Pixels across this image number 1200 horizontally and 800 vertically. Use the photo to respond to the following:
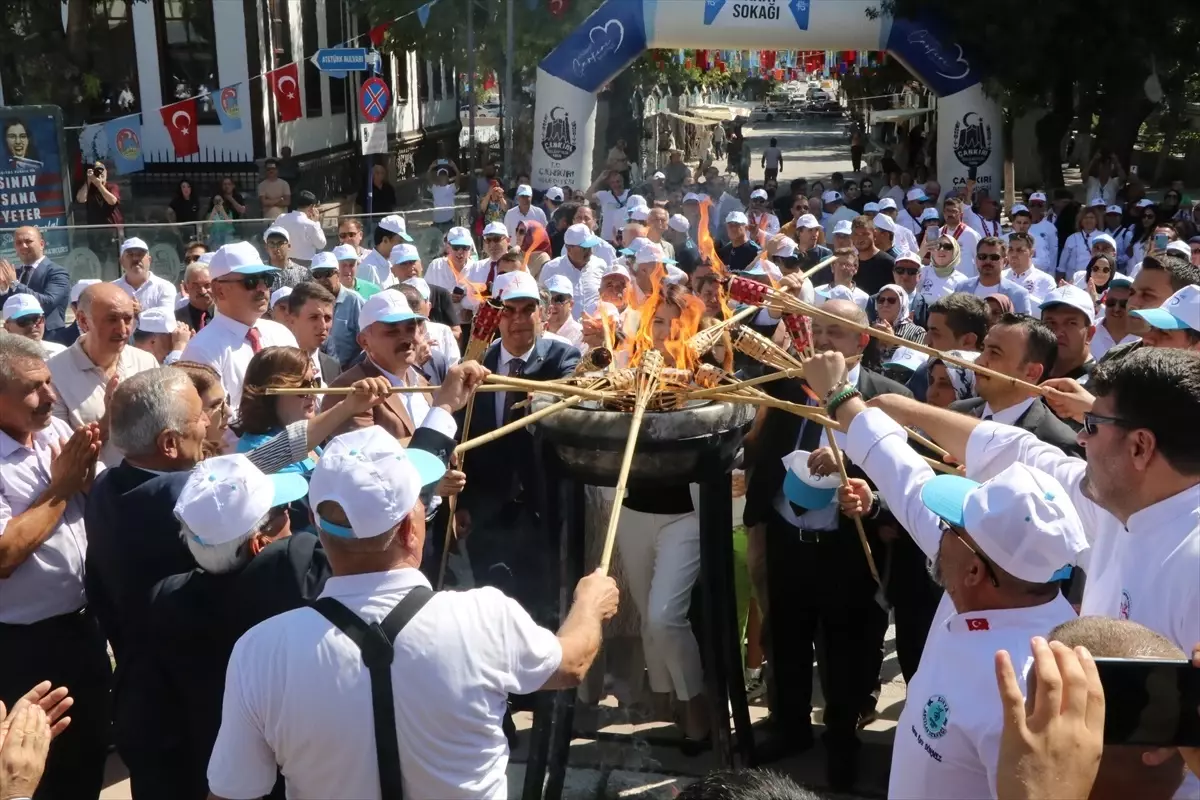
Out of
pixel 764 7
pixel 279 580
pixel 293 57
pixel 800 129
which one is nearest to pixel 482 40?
pixel 293 57

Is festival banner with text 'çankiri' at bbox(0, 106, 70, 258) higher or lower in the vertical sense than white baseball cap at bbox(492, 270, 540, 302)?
higher

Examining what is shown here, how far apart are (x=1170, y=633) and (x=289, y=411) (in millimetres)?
3064

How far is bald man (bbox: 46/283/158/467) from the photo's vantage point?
5.21 metres

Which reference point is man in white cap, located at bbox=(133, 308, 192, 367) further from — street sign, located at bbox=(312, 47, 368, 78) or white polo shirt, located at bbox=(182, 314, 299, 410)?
street sign, located at bbox=(312, 47, 368, 78)

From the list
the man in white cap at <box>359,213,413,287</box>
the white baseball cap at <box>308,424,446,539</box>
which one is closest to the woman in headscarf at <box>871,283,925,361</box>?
the man in white cap at <box>359,213,413,287</box>

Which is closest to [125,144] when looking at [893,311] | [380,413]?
[893,311]

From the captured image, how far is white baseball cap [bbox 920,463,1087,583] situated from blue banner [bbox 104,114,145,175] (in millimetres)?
19861

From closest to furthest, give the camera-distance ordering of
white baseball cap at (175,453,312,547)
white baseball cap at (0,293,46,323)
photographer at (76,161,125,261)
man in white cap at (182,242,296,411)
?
white baseball cap at (175,453,312,547)
man in white cap at (182,242,296,411)
white baseball cap at (0,293,46,323)
photographer at (76,161,125,261)

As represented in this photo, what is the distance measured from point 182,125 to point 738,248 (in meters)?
11.9

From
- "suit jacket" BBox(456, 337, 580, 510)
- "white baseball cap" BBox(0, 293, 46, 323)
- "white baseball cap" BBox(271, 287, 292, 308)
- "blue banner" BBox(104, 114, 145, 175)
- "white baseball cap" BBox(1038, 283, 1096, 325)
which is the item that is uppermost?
"blue banner" BBox(104, 114, 145, 175)

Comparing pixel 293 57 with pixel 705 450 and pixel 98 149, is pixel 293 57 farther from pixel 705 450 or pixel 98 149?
pixel 705 450

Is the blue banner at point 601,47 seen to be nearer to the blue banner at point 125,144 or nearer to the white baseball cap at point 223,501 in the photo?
the blue banner at point 125,144

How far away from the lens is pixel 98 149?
2077 centimetres

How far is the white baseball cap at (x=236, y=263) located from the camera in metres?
5.88
